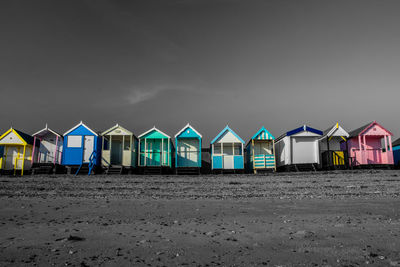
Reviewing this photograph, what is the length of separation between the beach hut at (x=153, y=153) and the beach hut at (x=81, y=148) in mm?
3371

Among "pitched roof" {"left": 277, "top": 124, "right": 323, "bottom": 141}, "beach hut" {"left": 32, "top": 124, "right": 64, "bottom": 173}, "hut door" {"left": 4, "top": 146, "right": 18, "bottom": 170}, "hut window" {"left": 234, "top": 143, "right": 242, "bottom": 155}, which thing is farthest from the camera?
"hut window" {"left": 234, "top": 143, "right": 242, "bottom": 155}

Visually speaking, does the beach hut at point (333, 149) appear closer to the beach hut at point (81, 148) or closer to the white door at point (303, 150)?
the white door at point (303, 150)

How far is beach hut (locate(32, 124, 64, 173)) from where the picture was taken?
76.9 feet

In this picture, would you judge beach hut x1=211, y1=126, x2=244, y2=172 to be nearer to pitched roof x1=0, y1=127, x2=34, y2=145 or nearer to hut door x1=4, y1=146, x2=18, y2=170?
pitched roof x1=0, y1=127, x2=34, y2=145

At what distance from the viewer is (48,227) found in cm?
629

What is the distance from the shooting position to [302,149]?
23125 mm

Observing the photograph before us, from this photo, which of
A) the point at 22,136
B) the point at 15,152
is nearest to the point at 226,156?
the point at 22,136

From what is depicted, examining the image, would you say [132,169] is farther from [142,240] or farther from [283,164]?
[142,240]

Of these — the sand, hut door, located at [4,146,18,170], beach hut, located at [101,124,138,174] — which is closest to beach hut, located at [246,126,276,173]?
beach hut, located at [101,124,138,174]

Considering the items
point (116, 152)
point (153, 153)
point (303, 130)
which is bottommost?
point (153, 153)

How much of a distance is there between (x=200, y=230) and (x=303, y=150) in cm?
1878

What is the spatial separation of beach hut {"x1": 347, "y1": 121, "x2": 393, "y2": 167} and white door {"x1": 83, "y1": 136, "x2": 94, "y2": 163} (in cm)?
2006

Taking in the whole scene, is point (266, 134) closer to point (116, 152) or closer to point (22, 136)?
point (116, 152)

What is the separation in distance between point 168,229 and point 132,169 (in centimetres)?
1772
